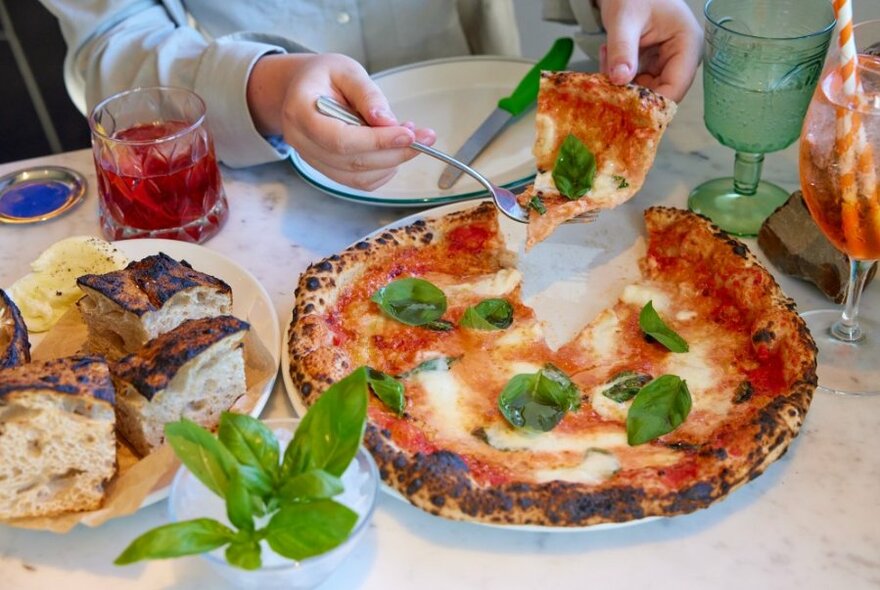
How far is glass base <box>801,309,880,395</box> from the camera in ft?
4.29

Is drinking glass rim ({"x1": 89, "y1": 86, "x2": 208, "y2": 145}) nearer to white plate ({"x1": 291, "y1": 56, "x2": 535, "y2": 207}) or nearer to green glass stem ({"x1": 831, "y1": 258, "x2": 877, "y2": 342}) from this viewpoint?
white plate ({"x1": 291, "y1": 56, "x2": 535, "y2": 207})

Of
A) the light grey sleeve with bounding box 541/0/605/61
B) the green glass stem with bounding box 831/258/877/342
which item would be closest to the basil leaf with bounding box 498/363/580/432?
the green glass stem with bounding box 831/258/877/342

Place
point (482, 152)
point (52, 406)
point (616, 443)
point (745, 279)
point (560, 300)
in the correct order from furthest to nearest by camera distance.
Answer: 1. point (482, 152)
2. point (560, 300)
3. point (745, 279)
4. point (616, 443)
5. point (52, 406)

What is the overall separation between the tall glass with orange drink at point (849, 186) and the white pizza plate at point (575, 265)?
321mm

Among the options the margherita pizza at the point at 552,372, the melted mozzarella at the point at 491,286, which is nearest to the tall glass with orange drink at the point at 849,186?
the margherita pizza at the point at 552,372

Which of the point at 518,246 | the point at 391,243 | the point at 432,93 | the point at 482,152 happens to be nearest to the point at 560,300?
the point at 518,246

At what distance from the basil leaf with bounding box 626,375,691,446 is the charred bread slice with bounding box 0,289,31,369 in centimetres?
80

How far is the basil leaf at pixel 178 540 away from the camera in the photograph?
88cm

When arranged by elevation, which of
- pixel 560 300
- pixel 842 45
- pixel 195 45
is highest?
pixel 842 45

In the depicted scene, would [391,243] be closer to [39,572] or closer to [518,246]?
[518,246]

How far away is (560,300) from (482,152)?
44cm

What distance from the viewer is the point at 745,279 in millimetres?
1364

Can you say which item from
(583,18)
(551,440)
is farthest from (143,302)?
(583,18)

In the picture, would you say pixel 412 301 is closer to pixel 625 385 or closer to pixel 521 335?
pixel 521 335
